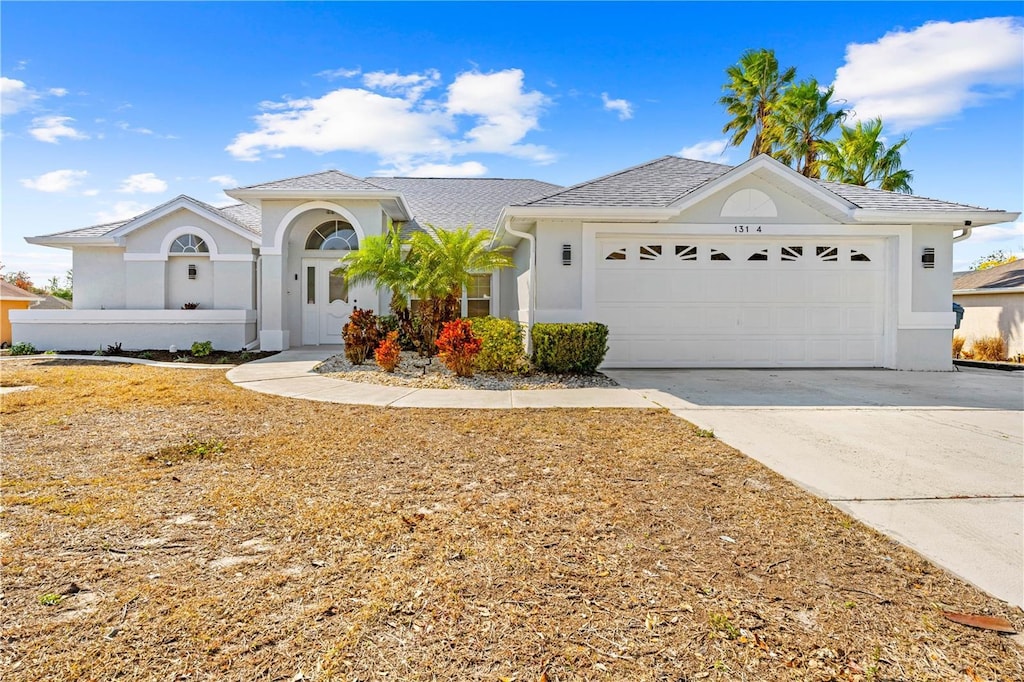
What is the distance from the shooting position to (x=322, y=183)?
1343 cm

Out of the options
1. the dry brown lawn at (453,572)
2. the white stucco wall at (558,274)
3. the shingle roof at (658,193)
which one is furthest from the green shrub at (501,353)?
the dry brown lawn at (453,572)

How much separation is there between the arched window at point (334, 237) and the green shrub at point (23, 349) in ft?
24.3

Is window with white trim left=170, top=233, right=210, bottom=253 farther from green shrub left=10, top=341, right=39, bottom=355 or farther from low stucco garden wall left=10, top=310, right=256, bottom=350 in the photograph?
green shrub left=10, top=341, right=39, bottom=355

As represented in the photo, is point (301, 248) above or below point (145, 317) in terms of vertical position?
above

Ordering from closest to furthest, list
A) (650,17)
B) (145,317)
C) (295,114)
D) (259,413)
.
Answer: (259,413) < (650,17) < (145,317) < (295,114)

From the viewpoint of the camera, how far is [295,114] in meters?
15.5

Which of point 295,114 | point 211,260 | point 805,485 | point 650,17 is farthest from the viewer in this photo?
point 295,114

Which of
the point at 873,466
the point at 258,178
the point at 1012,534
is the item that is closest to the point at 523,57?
the point at 258,178

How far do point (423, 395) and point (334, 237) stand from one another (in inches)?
339

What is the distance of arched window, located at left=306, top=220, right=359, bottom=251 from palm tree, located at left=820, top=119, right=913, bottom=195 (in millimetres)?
16511

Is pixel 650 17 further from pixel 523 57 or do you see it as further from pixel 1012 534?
pixel 1012 534

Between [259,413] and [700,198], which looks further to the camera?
[700,198]

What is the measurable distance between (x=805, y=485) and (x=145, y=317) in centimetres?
1544

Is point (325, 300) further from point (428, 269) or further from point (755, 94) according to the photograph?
point (755, 94)
